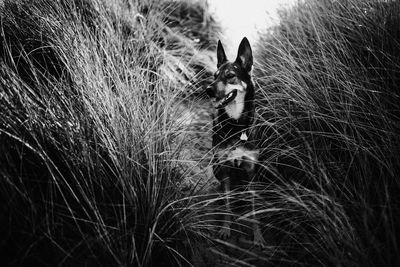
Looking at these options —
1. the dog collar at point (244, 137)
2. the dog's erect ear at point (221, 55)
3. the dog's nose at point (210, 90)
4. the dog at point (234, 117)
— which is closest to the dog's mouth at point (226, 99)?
the dog at point (234, 117)

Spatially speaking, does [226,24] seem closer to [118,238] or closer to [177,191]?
[177,191]

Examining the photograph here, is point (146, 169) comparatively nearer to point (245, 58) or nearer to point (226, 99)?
point (226, 99)

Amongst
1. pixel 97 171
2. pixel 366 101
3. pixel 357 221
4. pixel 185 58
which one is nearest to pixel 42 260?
pixel 97 171

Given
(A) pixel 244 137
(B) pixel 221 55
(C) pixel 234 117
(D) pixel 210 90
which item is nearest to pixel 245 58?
(B) pixel 221 55

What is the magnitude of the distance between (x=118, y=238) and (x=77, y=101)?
99 centimetres

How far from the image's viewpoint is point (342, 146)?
2037 mm

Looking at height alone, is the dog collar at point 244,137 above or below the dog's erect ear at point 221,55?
below

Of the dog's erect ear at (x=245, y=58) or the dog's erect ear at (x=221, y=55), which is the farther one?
the dog's erect ear at (x=221, y=55)

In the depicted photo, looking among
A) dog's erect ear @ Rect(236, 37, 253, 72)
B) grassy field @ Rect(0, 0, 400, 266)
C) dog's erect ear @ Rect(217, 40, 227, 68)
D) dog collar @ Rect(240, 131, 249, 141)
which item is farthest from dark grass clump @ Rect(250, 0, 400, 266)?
dog's erect ear @ Rect(217, 40, 227, 68)

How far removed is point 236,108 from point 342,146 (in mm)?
1041

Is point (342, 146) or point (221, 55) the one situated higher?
point (221, 55)

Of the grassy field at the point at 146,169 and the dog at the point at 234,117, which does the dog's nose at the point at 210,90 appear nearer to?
the dog at the point at 234,117

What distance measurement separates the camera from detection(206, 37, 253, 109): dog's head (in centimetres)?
269

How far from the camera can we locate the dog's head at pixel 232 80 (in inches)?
106
